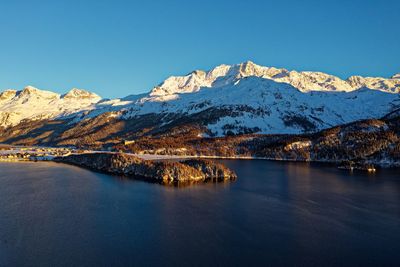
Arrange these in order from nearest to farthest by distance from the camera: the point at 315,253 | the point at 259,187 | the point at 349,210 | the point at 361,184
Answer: the point at 315,253 < the point at 349,210 < the point at 259,187 < the point at 361,184

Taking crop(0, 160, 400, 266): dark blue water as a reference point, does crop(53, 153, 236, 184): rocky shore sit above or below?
above

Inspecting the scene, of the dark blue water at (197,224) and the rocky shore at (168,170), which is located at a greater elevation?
the rocky shore at (168,170)

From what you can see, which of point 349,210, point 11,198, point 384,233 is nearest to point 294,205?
point 349,210

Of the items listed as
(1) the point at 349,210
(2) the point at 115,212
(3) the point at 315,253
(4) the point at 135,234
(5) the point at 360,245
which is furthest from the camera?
(1) the point at 349,210

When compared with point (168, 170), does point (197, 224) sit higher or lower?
lower

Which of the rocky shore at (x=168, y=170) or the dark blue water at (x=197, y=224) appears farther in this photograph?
the rocky shore at (x=168, y=170)

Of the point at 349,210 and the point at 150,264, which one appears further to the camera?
the point at 349,210

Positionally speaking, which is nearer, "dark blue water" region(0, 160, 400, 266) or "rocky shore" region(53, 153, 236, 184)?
"dark blue water" region(0, 160, 400, 266)

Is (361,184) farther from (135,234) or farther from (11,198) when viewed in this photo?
(11,198)
